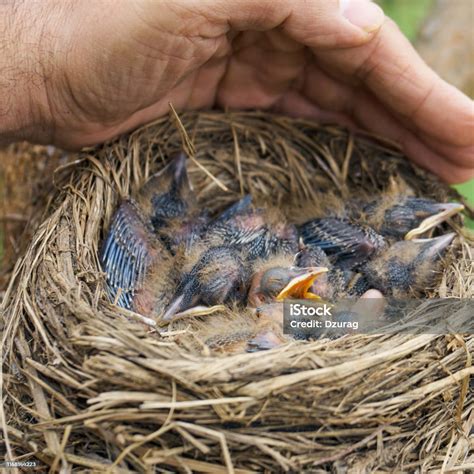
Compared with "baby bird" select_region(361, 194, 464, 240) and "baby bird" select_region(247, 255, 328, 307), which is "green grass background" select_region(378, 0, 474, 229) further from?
"baby bird" select_region(247, 255, 328, 307)

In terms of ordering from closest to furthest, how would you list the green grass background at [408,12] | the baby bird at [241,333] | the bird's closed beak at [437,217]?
the baby bird at [241,333], the bird's closed beak at [437,217], the green grass background at [408,12]

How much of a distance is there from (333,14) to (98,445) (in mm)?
1076

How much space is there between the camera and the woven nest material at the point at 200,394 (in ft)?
3.43

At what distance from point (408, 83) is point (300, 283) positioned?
66 centimetres

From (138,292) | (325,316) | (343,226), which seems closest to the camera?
(325,316)

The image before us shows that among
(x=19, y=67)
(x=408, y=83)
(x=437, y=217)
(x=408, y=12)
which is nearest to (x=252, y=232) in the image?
(x=437, y=217)

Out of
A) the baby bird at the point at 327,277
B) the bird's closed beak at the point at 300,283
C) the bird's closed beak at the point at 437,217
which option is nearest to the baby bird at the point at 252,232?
A: the baby bird at the point at 327,277

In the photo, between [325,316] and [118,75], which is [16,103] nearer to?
[118,75]

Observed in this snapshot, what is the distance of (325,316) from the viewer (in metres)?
1.34

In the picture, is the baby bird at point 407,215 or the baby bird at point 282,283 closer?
the baby bird at point 282,283

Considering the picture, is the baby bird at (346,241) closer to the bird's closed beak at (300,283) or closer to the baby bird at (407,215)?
the baby bird at (407,215)

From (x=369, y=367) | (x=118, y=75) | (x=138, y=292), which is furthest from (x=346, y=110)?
(x=369, y=367)

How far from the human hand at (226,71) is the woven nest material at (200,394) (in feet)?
1.27

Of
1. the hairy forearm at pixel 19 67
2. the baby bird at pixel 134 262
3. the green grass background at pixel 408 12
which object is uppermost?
A: the hairy forearm at pixel 19 67
